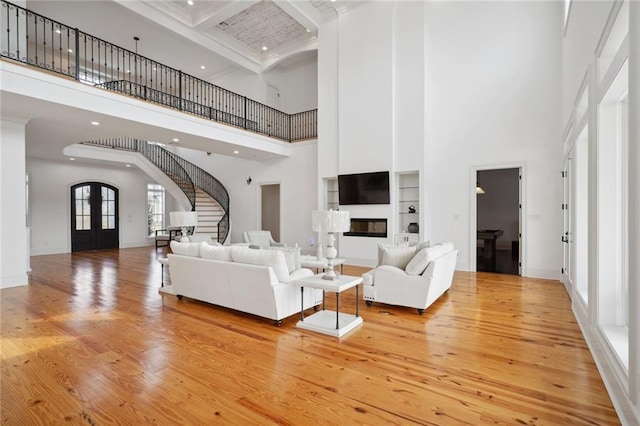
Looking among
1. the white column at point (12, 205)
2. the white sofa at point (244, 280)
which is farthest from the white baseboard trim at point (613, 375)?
the white column at point (12, 205)

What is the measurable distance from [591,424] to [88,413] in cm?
326

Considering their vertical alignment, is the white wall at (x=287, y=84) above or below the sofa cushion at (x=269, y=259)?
above

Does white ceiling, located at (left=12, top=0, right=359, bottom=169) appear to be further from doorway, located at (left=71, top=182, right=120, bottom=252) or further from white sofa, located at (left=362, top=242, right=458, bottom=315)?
white sofa, located at (left=362, top=242, right=458, bottom=315)

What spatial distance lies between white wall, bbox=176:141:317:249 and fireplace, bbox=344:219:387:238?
66.3 inches

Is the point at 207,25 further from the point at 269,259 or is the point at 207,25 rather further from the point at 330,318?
the point at 330,318

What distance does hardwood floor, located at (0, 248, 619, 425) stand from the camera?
219cm

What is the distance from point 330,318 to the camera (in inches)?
154

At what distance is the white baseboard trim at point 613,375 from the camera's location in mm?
2002

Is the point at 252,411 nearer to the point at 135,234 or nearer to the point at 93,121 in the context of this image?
the point at 93,121

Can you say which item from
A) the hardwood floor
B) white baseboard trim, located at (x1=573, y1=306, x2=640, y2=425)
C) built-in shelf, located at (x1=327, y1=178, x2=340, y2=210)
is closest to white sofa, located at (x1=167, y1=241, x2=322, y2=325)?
the hardwood floor

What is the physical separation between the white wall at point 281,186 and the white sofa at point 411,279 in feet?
16.7

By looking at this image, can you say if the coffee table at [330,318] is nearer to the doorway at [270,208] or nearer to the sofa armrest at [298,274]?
the sofa armrest at [298,274]

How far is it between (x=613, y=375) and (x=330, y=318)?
2.54 meters

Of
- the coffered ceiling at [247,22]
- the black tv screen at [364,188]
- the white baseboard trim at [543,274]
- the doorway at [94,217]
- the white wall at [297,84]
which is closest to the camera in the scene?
the white baseboard trim at [543,274]
